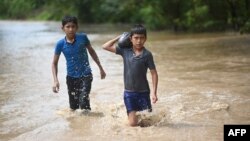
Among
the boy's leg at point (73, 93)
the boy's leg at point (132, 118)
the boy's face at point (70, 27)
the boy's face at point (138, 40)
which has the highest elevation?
the boy's face at point (70, 27)

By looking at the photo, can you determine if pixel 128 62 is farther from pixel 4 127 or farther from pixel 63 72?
pixel 63 72

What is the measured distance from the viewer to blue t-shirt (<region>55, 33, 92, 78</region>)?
757cm

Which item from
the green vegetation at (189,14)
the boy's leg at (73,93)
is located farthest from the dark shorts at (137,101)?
the green vegetation at (189,14)

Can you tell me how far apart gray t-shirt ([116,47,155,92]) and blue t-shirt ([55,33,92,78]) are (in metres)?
1.04

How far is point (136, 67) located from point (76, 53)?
1341 mm

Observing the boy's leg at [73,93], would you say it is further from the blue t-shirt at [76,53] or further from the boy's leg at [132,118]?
the boy's leg at [132,118]

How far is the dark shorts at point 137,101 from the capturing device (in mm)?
6691

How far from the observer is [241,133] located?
19.1 feet

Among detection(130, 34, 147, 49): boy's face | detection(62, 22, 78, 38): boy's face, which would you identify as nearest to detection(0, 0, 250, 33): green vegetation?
detection(62, 22, 78, 38): boy's face

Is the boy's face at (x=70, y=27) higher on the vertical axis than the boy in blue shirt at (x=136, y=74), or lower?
higher

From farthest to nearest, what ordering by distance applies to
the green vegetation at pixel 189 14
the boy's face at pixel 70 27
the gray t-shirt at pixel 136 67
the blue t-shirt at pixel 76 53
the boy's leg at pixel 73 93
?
1. the green vegetation at pixel 189 14
2. the boy's leg at pixel 73 93
3. the blue t-shirt at pixel 76 53
4. the boy's face at pixel 70 27
5. the gray t-shirt at pixel 136 67

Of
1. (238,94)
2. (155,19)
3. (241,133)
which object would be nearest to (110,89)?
(238,94)

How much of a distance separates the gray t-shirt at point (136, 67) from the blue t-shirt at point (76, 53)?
104cm

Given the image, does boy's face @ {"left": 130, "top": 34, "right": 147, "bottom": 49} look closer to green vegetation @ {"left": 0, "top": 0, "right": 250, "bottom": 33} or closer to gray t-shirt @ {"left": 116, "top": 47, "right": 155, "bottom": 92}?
gray t-shirt @ {"left": 116, "top": 47, "right": 155, "bottom": 92}
